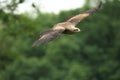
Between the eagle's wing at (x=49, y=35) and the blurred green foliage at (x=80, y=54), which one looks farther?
the blurred green foliage at (x=80, y=54)

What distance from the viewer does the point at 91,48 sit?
4969 cm

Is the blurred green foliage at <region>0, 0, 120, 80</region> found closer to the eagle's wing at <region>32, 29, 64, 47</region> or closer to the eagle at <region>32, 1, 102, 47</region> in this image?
the eagle at <region>32, 1, 102, 47</region>

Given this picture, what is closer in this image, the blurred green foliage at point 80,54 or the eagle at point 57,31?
the eagle at point 57,31

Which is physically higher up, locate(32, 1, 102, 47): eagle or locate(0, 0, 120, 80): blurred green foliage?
locate(0, 0, 120, 80): blurred green foliage

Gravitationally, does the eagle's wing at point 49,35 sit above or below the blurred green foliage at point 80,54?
below

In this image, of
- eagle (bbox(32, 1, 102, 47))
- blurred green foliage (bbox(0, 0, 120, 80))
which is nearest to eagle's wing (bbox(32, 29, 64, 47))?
eagle (bbox(32, 1, 102, 47))

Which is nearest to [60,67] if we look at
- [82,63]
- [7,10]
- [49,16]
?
[82,63]

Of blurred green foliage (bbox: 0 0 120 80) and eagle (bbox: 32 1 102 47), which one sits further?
blurred green foliage (bbox: 0 0 120 80)

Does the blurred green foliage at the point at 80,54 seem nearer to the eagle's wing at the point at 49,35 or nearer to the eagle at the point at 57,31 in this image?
the eagle at the point at 57,31

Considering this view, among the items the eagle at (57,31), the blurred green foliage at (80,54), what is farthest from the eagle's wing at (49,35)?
the blurred green foliage at (80,54)

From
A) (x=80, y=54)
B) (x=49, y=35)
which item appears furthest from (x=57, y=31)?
(x=80, y=54)

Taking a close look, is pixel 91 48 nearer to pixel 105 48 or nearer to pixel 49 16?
pixel 105 48

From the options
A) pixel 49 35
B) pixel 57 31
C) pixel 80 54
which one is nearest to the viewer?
pixel 49 35

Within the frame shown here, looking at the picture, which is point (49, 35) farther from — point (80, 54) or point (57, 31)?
point (80, 54)
